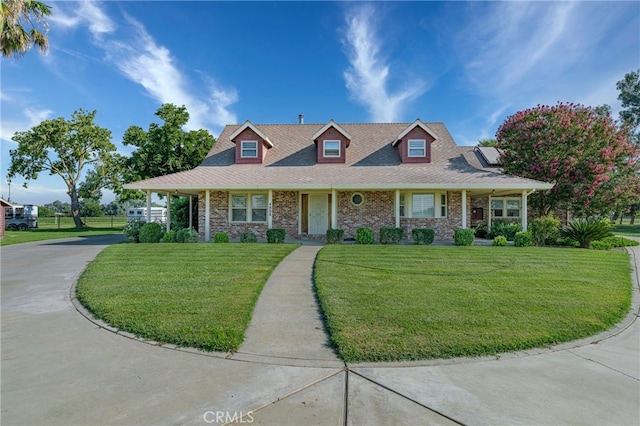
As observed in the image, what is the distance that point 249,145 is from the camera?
1778cm

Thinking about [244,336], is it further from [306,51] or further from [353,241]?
[306,51]

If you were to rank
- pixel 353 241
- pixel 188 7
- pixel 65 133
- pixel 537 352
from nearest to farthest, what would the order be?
pixel 537 352 → pixel 188 7 → pixel 353 241 → pixel 65 133

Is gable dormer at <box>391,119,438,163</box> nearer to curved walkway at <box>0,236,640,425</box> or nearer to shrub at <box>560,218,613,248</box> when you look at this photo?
shrub at <box>560,218,613,248</box>

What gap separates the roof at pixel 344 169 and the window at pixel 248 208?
1.18 meters

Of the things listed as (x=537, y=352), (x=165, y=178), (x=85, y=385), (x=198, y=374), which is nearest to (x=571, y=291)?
(x=537, y=352)

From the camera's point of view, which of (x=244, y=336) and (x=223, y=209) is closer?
(x=244, y=336)

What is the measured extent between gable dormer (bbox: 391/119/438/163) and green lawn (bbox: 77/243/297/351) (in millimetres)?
9757

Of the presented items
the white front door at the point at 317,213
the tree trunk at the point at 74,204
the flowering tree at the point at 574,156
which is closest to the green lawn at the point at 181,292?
the white front door at the point at 317,213

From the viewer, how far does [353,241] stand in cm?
1487

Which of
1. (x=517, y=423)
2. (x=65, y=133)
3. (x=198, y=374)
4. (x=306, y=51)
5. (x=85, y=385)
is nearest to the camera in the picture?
(x=517, y=423)

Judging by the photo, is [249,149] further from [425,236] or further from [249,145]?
[425,236]

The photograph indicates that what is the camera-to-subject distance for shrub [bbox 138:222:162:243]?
1416cm

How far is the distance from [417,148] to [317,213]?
6.57 m

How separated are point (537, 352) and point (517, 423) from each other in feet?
5.67
